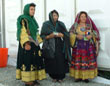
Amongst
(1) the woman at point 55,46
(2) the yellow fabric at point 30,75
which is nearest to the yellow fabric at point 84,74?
(1) the woman at point 55,46

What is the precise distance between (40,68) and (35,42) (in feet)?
1.51

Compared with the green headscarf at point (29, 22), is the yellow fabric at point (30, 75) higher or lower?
lower

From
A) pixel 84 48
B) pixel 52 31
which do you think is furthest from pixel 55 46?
pixel 84 48

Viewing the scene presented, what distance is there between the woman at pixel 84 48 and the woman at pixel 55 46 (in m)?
0.17

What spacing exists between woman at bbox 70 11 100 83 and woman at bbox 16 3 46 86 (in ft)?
2.28

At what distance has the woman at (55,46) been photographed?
3.44m

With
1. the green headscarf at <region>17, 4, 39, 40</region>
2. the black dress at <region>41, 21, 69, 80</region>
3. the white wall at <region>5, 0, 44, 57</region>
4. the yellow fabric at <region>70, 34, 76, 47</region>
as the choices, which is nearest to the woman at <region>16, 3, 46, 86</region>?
the green headscarf at <region>17, 4, 39, 40</region>

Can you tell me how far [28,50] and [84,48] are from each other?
1016 mm

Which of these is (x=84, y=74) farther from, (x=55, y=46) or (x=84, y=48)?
(x=55, y=46)

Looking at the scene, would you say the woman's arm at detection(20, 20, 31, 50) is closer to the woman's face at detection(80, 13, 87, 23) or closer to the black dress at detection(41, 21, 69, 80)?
the black dress at detection(41, 21, 69, 80)

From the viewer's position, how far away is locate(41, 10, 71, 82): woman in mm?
3439

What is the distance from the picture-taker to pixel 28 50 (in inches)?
125

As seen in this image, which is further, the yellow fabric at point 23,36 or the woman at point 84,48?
the woman at point 84,48

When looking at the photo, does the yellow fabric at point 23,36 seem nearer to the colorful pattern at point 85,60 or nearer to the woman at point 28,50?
the woman at point 28,50
